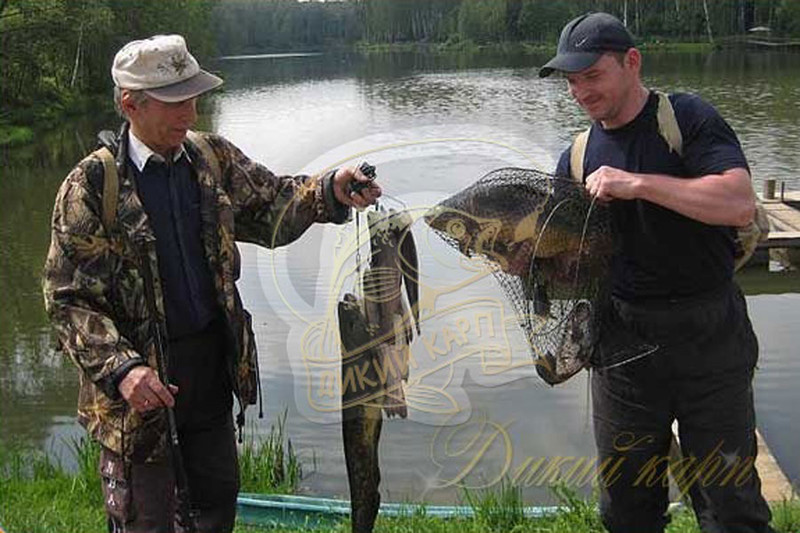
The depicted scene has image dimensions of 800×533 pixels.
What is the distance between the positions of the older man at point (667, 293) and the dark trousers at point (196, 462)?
154 centimetres

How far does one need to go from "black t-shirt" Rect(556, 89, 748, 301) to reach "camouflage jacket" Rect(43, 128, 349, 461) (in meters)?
1.12

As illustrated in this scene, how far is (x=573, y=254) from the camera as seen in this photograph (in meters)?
3.79

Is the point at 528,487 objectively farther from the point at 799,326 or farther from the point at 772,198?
the point at 772,198

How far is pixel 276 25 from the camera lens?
63.5m

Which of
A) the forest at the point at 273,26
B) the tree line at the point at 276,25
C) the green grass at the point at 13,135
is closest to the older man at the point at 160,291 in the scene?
the forest at the point at 273,26

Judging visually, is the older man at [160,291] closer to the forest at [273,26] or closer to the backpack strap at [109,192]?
the backpack strap at [109,192]

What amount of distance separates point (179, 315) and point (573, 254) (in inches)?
61.2

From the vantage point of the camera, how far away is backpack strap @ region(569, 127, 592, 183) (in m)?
3.75

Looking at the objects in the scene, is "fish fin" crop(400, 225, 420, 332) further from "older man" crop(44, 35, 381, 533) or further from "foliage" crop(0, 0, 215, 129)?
"foliage" crop(0, 0, 215, 129)

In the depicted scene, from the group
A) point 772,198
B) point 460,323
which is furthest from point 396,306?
point 772,198

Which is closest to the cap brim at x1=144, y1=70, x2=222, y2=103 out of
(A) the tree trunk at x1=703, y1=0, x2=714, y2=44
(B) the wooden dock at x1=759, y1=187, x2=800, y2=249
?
(B) the wooden dock at x1=759, y1=187, x2=800, y2=249

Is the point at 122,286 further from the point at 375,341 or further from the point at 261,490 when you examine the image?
the point at 261,490

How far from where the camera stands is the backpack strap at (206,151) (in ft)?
12.1

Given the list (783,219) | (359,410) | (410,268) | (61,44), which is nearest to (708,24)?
(61,44)
